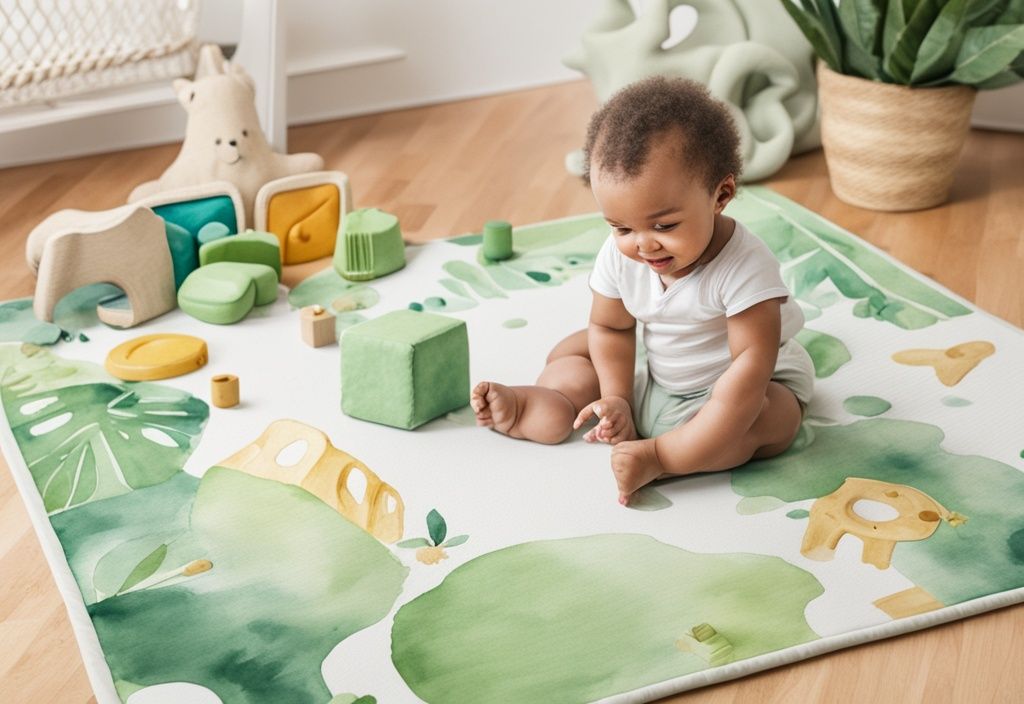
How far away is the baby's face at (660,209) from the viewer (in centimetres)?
121

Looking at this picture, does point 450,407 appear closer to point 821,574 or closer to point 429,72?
point 821,574

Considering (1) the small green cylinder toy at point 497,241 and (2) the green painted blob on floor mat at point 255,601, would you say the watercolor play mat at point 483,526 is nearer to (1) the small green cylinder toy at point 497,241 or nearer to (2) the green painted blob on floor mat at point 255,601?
(2) the green painted blob on floor mat at point 255,601

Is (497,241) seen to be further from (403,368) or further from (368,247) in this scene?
(403,368)

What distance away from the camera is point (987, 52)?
1915 mm

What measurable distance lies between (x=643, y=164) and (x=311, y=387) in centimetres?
58

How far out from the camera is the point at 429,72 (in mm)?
2814

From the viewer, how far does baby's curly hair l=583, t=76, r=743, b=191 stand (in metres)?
1.21

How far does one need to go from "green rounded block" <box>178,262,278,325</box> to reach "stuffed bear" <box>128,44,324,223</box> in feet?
0.78

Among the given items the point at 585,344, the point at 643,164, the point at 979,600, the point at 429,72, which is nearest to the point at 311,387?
the point at 585,344

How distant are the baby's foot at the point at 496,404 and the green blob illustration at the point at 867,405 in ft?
1.35

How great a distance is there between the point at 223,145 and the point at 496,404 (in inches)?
34.1

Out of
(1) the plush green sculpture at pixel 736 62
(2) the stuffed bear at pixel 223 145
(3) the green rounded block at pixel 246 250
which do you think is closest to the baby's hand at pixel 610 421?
(3) the green rounded block at pixel 246 250

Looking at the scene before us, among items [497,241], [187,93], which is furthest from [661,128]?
[187,93]

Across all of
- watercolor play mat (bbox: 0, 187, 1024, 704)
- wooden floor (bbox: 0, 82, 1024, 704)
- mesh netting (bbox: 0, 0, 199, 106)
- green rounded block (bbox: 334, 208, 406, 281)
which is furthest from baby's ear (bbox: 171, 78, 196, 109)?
watercolor play mat (bbox: 0, 187, 1024, 704)
